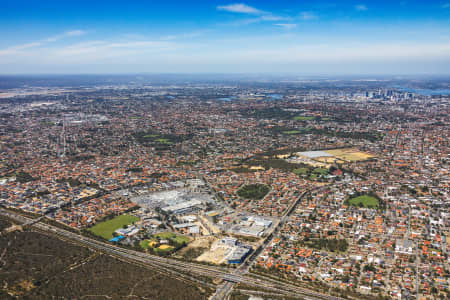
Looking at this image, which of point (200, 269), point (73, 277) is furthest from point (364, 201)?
point (73, 277)

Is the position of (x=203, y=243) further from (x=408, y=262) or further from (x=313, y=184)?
(x=313, y=184)

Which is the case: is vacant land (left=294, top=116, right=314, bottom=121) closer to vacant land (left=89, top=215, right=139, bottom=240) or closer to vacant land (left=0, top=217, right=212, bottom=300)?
vacant land (left=89, top=215, right=139, bottom=240)

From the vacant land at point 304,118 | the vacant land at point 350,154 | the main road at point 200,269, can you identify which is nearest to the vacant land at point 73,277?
the main road at point 200,269

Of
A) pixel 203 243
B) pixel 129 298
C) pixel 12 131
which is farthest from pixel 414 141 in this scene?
pixel 12 131

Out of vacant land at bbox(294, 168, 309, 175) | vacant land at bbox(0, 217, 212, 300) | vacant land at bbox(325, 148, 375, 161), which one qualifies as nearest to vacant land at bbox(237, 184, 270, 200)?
vacant land at bbox(294, 168, 309, 175)

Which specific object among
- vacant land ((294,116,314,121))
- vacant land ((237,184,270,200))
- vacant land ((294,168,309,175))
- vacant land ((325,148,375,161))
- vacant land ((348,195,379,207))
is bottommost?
vacant land ((348,195,379,207))

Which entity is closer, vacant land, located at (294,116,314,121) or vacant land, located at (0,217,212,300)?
vacant land, located at (0,217,212,300)
